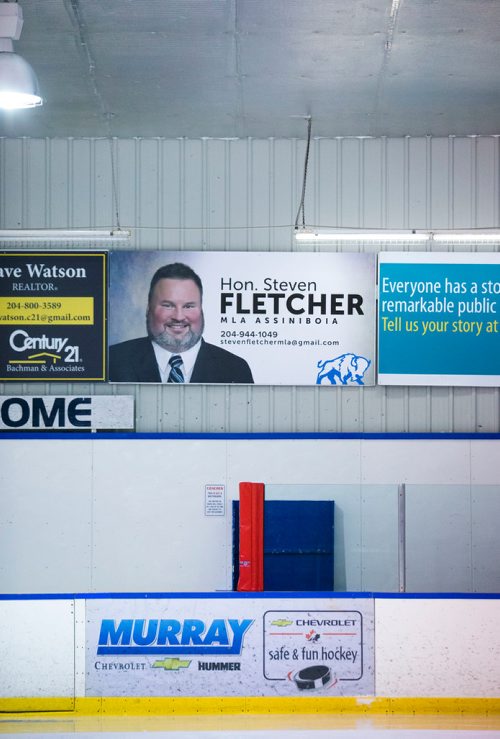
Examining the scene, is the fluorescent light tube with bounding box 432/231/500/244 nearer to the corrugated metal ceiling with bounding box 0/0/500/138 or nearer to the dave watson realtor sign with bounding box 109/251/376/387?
the dave watson realtor sign with bounding box 109/251/376/387

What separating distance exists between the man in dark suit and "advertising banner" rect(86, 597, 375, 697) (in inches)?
97.9

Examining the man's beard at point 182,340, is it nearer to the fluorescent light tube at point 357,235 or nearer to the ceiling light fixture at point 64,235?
the ceiling light fixture at point 64,235

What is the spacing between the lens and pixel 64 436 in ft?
28.6

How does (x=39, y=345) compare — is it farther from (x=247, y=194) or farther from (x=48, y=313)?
(x=247, y=194)

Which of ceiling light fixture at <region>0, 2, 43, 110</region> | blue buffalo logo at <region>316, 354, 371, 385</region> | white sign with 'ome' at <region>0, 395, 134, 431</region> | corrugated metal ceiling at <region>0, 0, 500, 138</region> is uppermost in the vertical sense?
corrugated metal ceiling at <region>0, 0, 500, 138</region>

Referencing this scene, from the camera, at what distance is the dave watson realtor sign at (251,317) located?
8.79m

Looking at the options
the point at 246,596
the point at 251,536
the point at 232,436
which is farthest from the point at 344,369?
the point at 246,596

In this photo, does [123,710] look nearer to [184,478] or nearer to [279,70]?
[184,478]

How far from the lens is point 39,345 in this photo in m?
8.84

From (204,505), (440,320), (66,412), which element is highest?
(440,320)

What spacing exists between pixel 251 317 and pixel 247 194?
1121mm

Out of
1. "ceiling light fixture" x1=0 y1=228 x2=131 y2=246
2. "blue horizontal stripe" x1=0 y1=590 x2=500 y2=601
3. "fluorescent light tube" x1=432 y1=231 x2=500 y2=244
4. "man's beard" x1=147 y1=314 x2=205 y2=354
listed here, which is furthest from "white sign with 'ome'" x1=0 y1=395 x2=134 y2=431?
"fluorescent light tube" x1=432 y1=231 x2=500 y2=244

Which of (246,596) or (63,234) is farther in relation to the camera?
(63,234)

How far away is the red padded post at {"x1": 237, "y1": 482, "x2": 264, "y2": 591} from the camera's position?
27.4 feet
